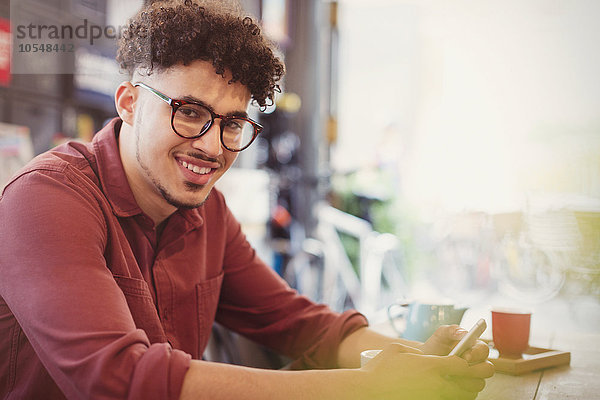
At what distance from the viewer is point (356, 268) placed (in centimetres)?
457

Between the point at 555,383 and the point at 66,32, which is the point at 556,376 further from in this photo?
the point at 66,32

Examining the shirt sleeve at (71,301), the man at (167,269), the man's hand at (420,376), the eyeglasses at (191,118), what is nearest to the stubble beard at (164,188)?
the man at (167,269)

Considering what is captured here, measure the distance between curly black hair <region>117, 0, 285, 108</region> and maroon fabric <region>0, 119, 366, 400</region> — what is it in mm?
192

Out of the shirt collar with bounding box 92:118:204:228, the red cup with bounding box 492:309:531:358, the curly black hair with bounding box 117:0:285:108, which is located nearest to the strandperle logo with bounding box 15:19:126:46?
Answer: the curly black hair with bounding box 117:0:285:108

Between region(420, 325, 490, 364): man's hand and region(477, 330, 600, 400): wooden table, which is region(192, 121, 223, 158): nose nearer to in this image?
region(420, 325, 490, 364): man's hand

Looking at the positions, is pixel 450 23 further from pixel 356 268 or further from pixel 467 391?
pixel 467 391

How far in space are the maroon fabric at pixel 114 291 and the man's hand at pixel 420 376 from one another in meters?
0.28

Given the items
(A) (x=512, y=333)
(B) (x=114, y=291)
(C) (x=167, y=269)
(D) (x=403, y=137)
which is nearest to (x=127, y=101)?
(C) (x=167, y=269)

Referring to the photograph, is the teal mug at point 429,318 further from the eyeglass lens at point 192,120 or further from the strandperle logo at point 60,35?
the strandperle logo at point 60,35

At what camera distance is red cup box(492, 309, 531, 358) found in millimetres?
1134

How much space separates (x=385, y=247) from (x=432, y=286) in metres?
0.50

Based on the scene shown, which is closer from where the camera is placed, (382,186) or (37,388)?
(37,388)

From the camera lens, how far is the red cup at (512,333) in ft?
3.72

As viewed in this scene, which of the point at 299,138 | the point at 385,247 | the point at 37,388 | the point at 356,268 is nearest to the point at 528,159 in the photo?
the point at 385,247
